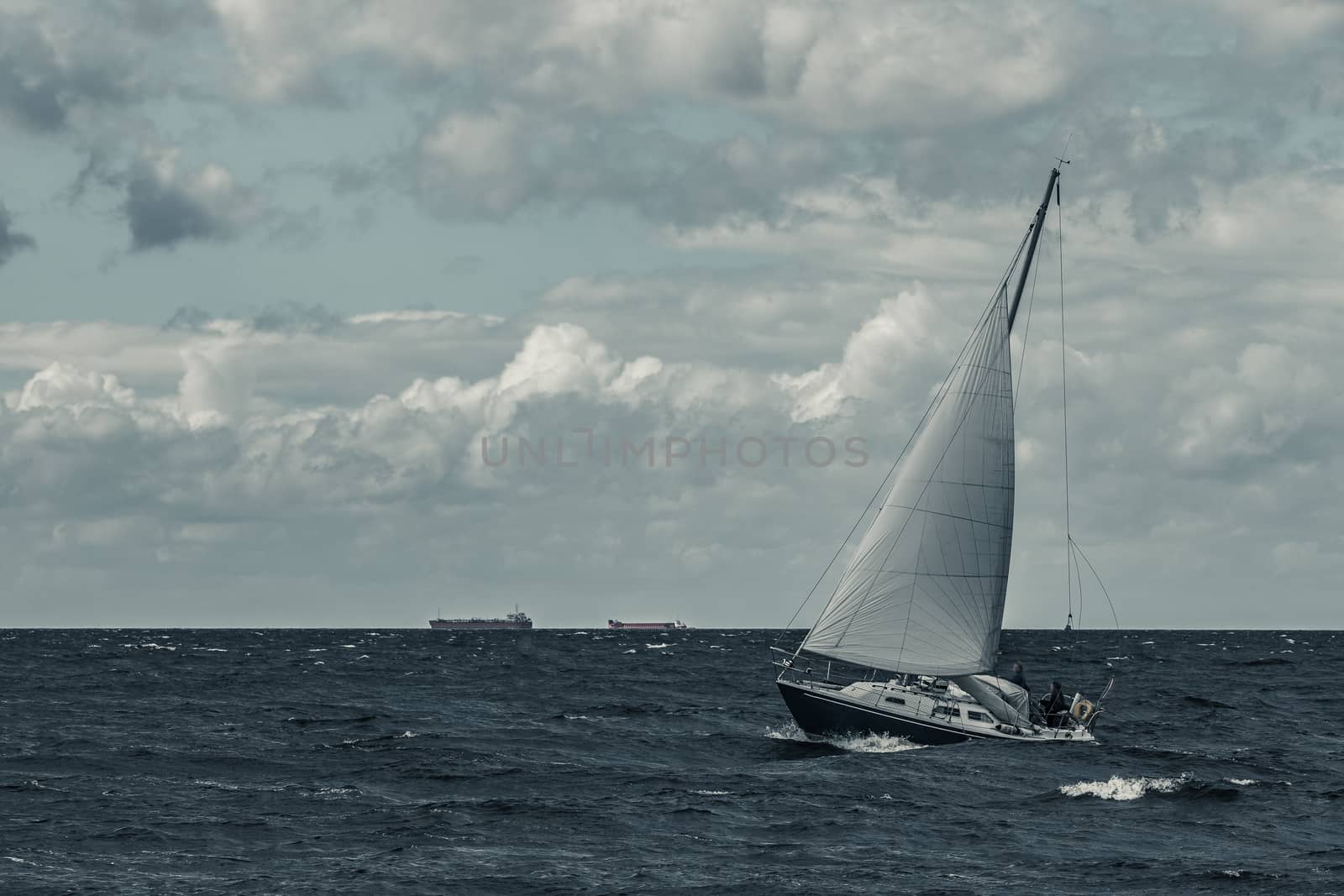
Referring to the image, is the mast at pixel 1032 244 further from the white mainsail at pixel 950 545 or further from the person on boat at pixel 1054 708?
the person on boat at pixel 1054 708

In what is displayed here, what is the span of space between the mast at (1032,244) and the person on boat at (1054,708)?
1144cm

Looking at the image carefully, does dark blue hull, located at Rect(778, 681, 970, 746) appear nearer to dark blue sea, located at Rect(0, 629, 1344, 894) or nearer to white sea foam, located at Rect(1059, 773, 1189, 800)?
dark blue sea, located at Rect(0, 629, 1344, 894)

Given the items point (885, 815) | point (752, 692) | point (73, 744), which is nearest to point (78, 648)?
point (752, 692)

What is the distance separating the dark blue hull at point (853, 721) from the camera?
4522cm

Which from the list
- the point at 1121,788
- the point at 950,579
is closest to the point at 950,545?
the point at 950,579

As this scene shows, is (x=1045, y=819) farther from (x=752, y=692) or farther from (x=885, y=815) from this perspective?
(x=752, y=692)

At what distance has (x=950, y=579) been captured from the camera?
46719 millimetres

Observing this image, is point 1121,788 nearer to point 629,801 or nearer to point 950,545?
point 950,545

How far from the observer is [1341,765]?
151 feet

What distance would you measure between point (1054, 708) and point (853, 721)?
678 cm

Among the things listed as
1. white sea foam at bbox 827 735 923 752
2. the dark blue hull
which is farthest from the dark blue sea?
the dark blue hull

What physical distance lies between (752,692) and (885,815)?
125ft

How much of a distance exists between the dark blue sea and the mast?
524 inches

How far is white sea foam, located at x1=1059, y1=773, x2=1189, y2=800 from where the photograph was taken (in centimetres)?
3803
